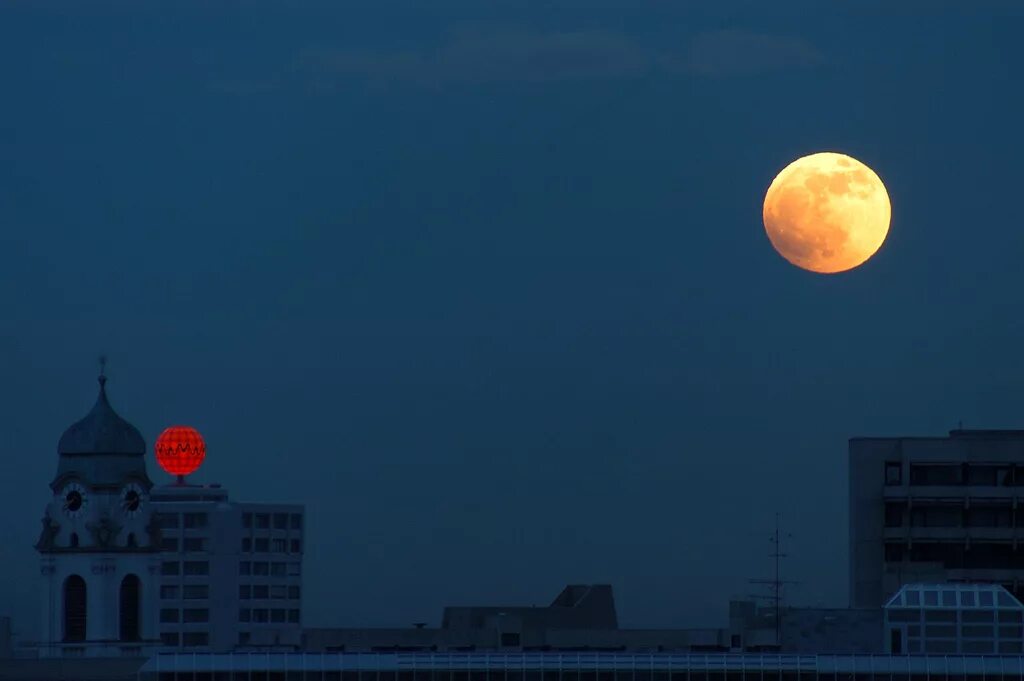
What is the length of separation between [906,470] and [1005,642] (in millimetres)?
34137

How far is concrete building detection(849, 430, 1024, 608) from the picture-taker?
613 feet

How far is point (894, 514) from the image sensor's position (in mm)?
187875

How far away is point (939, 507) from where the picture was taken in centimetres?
18762

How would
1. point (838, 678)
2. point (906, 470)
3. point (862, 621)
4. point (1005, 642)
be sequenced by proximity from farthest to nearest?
point (906, 470) → point (862, 621) → point (1005, 642) → point (838, 678)

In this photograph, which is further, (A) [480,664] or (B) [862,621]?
(B) [862,621]

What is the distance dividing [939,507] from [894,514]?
9.67ft

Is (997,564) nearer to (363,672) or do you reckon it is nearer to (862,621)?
(862,621)

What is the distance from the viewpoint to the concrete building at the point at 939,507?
18675cm

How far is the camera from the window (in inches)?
7392

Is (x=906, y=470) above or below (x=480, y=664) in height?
above

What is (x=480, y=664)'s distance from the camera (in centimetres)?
14688

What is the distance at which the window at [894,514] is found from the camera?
187750 mm

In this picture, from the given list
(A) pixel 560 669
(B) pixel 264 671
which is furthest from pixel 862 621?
(B) pixel 264 671

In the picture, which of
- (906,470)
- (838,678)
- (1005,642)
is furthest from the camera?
(906,470)
